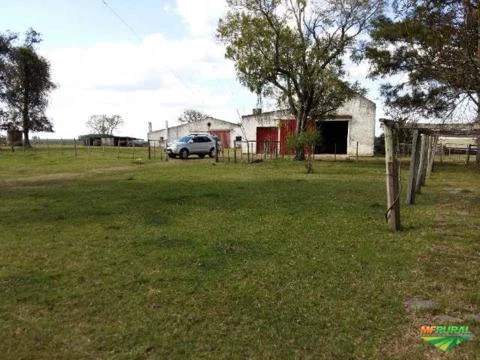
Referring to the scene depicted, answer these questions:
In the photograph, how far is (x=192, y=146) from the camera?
3397 centimetres

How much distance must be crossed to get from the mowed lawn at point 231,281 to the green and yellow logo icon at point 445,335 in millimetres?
77

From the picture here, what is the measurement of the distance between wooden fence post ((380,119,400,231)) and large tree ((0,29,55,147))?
48343 mm

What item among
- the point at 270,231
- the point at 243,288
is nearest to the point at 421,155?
the point at 270,231

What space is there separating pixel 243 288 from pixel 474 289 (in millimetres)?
2360

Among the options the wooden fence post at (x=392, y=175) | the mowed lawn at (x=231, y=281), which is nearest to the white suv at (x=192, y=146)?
the mowed lawn at (x=231, y=281)

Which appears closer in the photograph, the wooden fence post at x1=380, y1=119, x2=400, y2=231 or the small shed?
the wooden fence post at x1=380, y1=119, x2=400, y2=231

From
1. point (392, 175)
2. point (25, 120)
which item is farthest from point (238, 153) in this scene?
point (392, 175)

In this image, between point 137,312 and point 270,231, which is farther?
point 270,231

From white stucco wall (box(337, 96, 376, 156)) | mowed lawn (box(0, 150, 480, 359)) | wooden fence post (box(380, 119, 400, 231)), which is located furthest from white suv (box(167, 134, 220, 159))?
wooden fence post (box(380, 119, 400, 231))

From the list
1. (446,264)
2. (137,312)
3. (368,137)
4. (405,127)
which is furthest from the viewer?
(368,137)

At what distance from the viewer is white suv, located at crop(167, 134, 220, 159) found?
1316 inches

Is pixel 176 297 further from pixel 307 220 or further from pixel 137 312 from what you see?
pixel 307 220

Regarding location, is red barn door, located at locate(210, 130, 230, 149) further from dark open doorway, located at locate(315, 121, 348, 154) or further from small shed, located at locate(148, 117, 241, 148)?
dark open doorway, located at locate(315, 121, 348, 154)

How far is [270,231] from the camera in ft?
26.0
